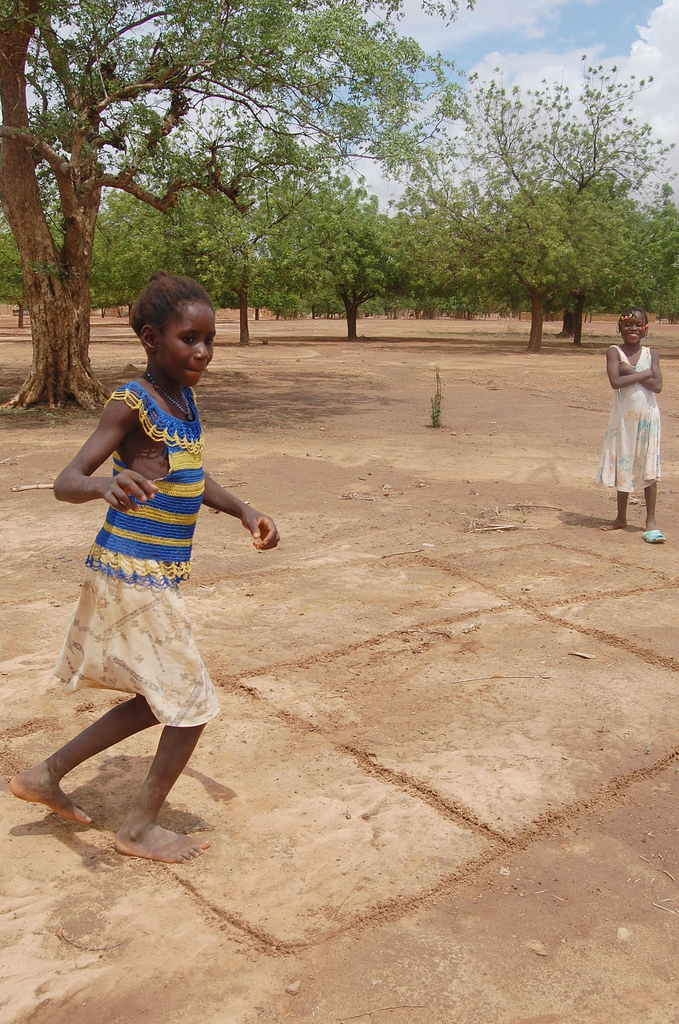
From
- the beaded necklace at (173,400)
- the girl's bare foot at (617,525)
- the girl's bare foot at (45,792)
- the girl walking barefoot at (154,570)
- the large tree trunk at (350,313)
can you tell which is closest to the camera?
the girl walking barefoot at (154,570)

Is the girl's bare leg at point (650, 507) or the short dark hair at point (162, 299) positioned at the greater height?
the short dark hair at point (162, 299)

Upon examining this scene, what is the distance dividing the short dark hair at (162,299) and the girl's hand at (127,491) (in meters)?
0.51

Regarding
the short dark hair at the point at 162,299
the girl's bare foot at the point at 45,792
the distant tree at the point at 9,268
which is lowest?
the girl's bare foot at the point at 45,792

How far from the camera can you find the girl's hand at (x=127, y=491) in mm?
2248

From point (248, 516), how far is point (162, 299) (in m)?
0.70

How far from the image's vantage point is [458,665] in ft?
13.5

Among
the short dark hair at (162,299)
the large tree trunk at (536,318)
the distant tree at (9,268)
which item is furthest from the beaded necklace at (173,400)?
the distant tree at (9,268)

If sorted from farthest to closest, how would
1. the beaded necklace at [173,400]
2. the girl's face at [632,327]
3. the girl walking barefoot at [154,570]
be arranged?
1. the girl's face at [632,327]
2. the beaded necklace at [173,400]
3. the girl walking barefoot at [154,570]

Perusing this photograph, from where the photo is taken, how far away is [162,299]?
2.56 m

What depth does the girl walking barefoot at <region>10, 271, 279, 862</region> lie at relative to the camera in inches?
99.7

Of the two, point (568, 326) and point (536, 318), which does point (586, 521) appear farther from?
point (568, 326)

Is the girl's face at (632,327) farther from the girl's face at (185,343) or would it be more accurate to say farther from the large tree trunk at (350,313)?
the large tree trunk at (350,313)

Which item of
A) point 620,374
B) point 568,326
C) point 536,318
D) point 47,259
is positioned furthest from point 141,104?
point 568,326

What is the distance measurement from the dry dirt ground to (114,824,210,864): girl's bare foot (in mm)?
39
